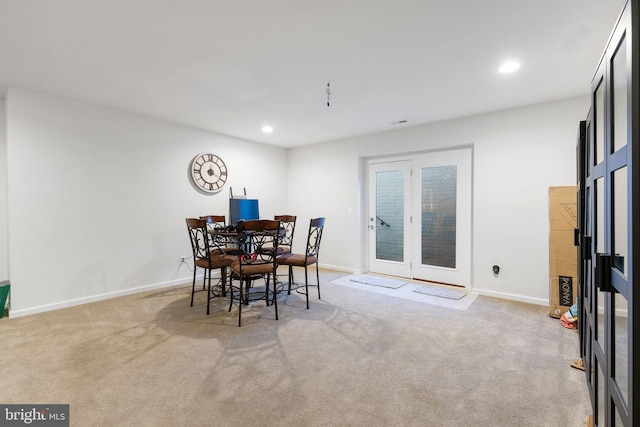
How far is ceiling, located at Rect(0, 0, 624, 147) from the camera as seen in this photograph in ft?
6.44

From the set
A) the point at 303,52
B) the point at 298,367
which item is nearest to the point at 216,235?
the point at 298,367

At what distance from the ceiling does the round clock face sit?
1029mm

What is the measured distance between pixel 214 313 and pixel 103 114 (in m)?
2.91

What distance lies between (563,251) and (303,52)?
340 cm

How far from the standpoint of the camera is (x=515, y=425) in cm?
164

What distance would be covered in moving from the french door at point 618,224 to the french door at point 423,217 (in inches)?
120

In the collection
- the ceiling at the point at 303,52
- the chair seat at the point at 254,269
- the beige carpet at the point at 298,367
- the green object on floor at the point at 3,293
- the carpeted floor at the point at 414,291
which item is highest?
the ceiling at the point at 303,52

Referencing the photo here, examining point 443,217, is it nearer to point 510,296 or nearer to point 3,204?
point 510,296

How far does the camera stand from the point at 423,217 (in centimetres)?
474

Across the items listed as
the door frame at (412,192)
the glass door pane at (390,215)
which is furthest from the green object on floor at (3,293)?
the glass door pane at (390,215)

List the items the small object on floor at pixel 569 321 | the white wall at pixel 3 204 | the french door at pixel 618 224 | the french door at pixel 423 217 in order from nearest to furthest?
the french door at pixel 618 224, the small object on floor at pixel 569 321, the white wall at pixel 3 204, the french door at pixel 423 217

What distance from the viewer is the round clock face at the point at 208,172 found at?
477 centimetres

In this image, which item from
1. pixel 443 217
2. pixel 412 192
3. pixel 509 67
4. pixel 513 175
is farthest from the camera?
pixel 412 192

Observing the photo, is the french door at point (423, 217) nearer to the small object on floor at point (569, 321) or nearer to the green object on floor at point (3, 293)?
the small object on floor at point (569, 321)
